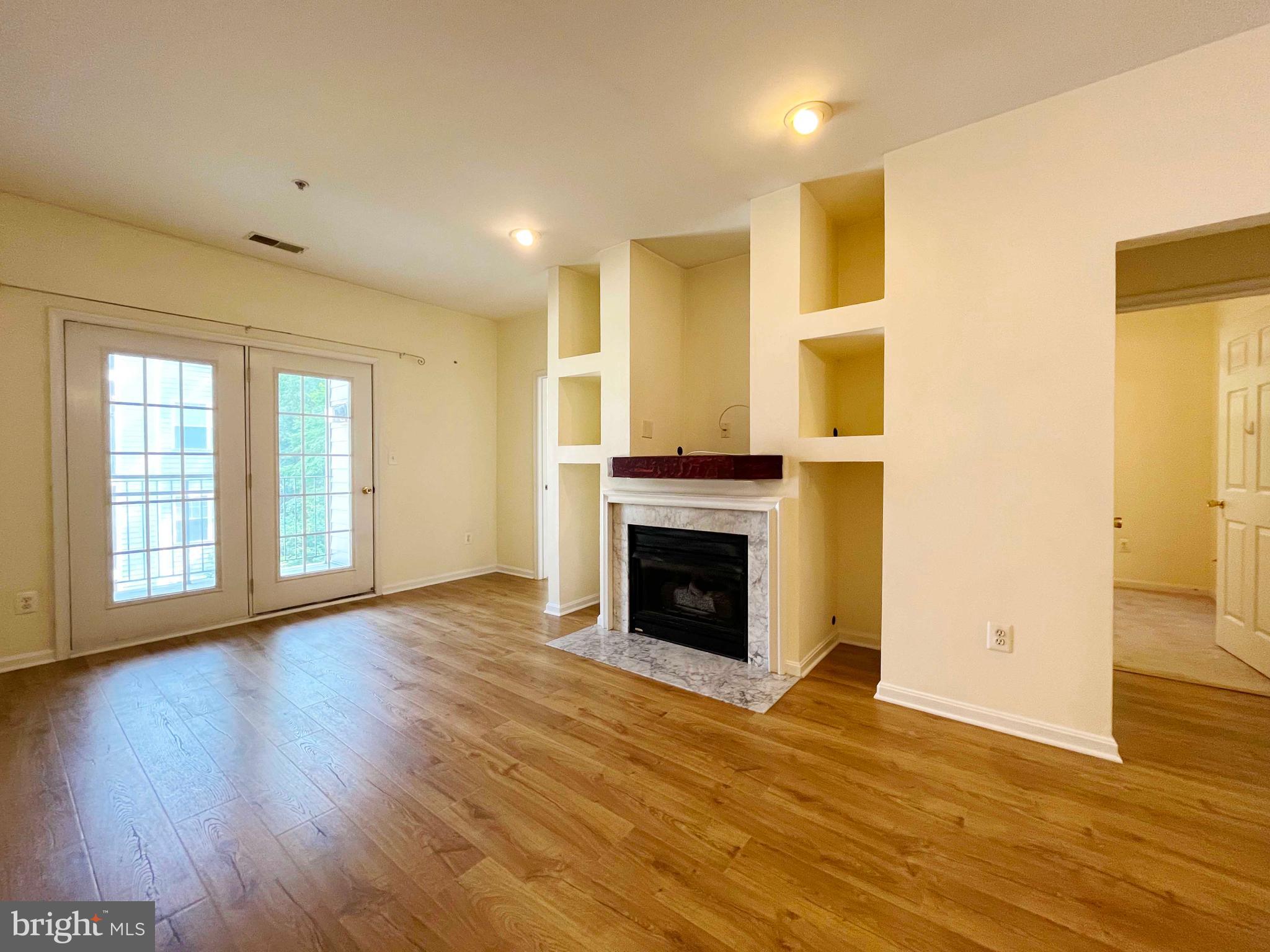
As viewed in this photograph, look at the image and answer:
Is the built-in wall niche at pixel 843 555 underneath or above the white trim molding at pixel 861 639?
above

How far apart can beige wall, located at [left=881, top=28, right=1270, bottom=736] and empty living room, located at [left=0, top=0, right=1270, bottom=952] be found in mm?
17

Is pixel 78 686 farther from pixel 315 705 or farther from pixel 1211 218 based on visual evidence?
pixel 1211 218

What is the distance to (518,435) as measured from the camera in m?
5.43

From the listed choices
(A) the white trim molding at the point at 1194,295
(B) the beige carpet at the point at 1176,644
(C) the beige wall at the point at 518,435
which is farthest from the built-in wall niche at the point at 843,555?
(C) the beige wall at the point at 518,435

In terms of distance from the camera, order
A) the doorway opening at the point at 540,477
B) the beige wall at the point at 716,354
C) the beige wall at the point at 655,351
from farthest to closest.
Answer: the doorway opening at the point at 540,477 < the beige wall at the point at 716,354 < the beige wall at the point at 655,351

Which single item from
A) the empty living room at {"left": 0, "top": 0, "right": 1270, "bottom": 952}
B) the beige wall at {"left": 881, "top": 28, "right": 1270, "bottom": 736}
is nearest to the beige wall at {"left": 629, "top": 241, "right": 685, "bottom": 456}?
the empty living room at {"left": 0, "top": 0, "right": 1270, "bottom": 952}

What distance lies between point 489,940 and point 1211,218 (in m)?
3.45

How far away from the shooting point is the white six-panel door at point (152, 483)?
3.11 meters

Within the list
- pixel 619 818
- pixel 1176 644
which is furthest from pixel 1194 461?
pixel 619 818

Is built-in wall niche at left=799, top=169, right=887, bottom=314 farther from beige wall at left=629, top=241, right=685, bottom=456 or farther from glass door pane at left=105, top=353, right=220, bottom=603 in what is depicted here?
glass door pane at left=105, top=353, right=220, bottom=603

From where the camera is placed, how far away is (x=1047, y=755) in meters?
2.01

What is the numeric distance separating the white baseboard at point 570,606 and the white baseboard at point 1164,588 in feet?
16.1

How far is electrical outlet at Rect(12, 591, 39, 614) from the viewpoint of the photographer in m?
2.91

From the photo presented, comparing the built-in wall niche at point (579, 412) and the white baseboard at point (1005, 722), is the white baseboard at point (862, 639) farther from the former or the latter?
the built-in wall niche at point (579, 412)
